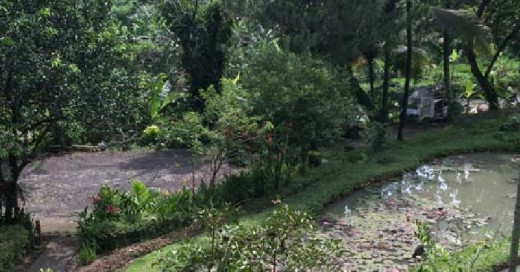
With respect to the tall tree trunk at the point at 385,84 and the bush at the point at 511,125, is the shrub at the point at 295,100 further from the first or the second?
the bush at the point at 511,125

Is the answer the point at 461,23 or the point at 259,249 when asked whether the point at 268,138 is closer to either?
the point at 259,249

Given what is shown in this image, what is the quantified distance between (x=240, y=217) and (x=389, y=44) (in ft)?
27.9

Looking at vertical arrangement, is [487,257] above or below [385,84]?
below

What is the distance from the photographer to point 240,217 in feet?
36.6

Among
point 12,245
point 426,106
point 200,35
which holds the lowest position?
point 12,245

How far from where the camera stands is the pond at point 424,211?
387 inches

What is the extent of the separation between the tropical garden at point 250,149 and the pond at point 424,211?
1.9 inches

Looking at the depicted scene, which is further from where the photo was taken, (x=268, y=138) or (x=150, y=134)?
(x=150, y=134)

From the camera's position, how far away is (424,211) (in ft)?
39.1

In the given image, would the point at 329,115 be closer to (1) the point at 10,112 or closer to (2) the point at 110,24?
(2) the point at 110,24

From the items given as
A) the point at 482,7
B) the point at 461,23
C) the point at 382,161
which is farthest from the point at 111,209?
the point at 482,7


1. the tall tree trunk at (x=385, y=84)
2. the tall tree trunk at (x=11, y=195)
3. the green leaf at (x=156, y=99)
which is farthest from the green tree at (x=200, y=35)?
the tall tree trunk at (x=11, y=195)

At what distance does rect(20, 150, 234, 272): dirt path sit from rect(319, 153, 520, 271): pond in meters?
3.54

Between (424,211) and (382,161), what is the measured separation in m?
3.30
